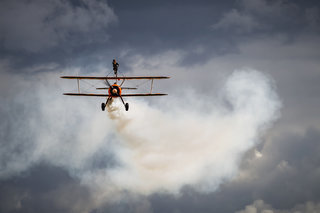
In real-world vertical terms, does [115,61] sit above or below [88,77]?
above

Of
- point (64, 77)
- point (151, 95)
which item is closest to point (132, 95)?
point (151, 95)

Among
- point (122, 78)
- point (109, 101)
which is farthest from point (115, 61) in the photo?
point (109, 101)

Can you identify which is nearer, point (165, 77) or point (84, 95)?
point (84, 95)

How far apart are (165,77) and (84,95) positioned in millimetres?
17088

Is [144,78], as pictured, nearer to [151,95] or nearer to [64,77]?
[151,95]

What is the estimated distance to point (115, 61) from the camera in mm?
59625

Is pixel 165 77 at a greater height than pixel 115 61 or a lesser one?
lesser

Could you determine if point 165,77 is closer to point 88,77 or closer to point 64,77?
point 88,77

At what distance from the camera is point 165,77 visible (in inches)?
2361

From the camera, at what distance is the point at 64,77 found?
181 feet

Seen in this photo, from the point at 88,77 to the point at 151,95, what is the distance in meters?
13.1

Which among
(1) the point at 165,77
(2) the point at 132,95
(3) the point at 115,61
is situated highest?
(3) the point at 115,61

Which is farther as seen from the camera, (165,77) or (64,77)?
(165,77)

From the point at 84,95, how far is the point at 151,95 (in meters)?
13.3
